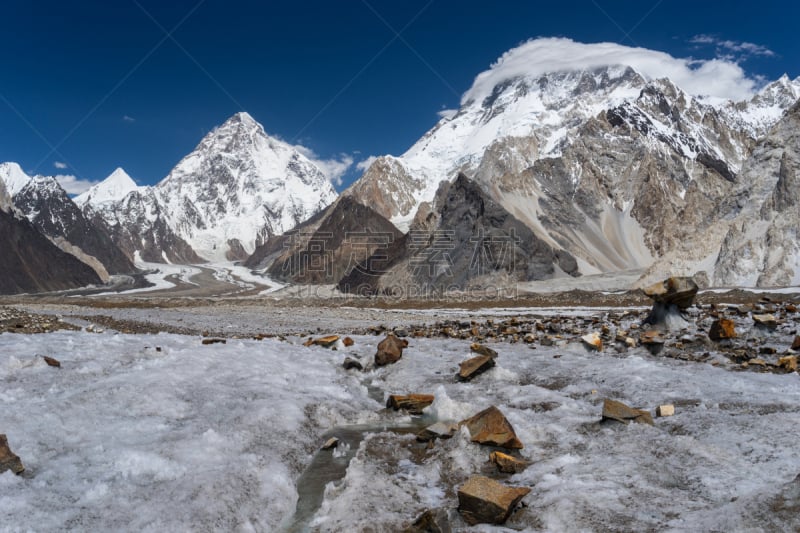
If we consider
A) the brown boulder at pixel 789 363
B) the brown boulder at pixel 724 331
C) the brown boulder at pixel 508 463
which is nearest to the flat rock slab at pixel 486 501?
the brown boulder at pixel 508 463

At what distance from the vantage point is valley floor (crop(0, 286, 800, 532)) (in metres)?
4.60

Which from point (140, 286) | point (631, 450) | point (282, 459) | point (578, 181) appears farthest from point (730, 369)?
point (140, 286)

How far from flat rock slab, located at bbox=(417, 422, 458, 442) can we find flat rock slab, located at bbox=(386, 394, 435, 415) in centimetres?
160

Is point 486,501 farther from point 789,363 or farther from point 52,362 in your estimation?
point 52,362

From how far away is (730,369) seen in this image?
31.2 feet

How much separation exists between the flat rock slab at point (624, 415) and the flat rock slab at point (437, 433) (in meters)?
2.12

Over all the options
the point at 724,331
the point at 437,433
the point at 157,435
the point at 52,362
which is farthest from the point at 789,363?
the point at 52,362

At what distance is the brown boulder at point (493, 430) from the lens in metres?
6.41

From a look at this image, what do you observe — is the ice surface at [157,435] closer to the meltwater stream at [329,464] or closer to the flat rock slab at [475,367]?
the meltwater stream at [329,464]

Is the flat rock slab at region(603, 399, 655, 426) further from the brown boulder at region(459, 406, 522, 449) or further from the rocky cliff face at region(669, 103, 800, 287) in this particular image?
the rocky cliff face at region(669, 103, 800, 287)

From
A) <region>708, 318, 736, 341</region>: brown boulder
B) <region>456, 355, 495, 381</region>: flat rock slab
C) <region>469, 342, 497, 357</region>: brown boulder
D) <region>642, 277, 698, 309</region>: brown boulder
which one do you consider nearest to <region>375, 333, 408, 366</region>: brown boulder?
<region>469, 342, 497, 357</region>: brown boulder

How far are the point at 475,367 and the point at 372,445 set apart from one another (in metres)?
4.06

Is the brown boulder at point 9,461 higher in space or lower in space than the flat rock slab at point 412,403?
higher

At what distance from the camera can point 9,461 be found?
5.19 m
